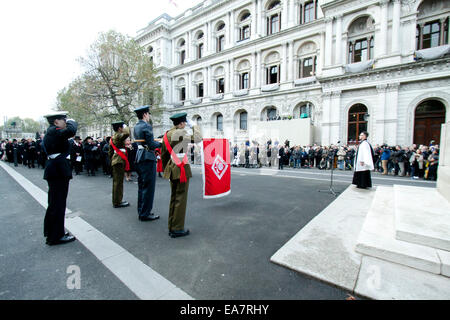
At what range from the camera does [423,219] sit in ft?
10.8

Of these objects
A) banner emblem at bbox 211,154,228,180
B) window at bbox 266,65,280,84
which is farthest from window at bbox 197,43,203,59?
banner emblem at bbox 211,154,228,180

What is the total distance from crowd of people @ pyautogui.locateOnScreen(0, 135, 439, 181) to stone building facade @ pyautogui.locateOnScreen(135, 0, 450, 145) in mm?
2964

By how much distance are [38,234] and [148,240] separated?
1964 millimetres

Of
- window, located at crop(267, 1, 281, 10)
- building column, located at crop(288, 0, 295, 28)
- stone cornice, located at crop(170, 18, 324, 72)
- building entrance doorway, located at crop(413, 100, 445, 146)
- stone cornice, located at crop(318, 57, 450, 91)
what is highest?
window, located at crop(267, 1, 281, 10)

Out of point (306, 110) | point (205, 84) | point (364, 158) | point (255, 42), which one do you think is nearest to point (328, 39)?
point (306, 110)

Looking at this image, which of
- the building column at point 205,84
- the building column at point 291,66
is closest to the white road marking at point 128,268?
the building column at point 291,66

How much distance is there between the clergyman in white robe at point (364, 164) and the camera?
21.3 feet

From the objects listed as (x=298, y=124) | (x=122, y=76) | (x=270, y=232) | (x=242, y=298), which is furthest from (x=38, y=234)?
(x=122, y=76)

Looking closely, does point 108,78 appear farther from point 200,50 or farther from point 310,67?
point 310,67

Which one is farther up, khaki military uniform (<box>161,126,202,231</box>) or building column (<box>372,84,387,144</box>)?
building column (<box>372,84,387,144</box>)

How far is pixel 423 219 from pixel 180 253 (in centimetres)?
383

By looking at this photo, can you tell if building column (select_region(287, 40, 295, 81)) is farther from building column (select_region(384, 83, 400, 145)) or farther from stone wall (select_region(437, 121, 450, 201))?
stone wall (select_region(437, 121, 450, 201))

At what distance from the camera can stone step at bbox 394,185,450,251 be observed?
2.72 meters
